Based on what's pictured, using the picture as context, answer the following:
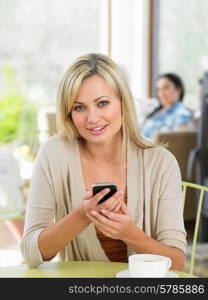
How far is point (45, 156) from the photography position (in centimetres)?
191

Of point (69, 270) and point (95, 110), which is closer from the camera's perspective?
point (69, 270)

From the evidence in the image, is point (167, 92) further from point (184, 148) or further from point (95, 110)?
point (95, 110)

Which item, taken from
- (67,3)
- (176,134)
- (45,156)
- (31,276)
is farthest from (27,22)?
(31,276)

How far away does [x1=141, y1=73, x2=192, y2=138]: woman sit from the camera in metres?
4.81

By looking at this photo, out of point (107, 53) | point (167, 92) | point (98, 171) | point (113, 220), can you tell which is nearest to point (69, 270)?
point (113, 220)

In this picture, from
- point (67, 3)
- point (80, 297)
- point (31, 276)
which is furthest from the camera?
point (67, 3)

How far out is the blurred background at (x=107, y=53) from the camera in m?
4.46

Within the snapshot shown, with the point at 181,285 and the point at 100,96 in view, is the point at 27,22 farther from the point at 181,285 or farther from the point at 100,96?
the point at 181,285

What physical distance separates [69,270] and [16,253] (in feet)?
8.66

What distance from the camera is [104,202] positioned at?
1.56 m

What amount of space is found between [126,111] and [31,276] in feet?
1.89

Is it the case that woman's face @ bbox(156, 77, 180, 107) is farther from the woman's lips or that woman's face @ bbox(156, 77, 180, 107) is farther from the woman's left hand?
the woman's left hand

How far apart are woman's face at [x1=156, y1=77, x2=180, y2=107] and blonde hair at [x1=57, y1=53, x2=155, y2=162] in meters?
3.15

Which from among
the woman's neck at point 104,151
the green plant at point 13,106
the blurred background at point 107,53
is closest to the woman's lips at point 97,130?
the woman's neck at point 104,151
